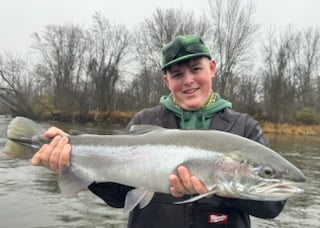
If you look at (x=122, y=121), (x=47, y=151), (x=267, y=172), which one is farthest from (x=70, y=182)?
(x=122, y=121)

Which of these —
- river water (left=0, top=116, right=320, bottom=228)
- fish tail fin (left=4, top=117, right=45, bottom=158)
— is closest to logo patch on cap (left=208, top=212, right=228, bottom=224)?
fish tail fin (left=4, top=117, right=45, bottom=158)

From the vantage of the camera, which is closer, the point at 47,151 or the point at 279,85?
the point at 47,151

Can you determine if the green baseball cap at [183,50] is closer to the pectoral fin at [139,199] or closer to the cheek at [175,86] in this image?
the cheek at [175,86]

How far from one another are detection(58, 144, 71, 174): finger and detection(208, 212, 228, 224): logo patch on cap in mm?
1319

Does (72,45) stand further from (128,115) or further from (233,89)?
(233,89)

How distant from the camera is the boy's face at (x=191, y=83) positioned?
3.78 meters

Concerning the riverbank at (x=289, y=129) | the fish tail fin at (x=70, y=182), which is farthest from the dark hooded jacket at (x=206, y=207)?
the riverbank at (x=289, y=129)

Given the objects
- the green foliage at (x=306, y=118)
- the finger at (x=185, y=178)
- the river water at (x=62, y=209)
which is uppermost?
the green foliage at (x=306, y=118)

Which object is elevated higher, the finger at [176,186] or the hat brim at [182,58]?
the hat brim at [182,58]

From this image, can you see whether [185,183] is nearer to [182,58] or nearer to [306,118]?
[182,58]

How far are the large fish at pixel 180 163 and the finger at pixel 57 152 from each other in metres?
0.09

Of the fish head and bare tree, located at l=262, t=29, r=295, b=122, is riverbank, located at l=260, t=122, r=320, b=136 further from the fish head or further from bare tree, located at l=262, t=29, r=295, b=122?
the fish head

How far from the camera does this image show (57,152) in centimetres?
382

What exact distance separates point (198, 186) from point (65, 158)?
1271 millimetres
